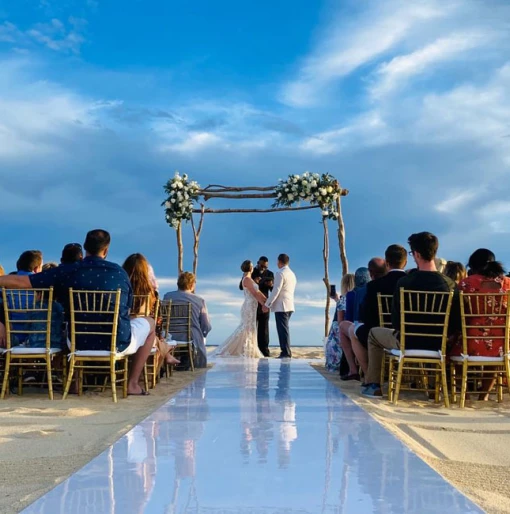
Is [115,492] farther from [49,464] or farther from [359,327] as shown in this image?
[359,327]

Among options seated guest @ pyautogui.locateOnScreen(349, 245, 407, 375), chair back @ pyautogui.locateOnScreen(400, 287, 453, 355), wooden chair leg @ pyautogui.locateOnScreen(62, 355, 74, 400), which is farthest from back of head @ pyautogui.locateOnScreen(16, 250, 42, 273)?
chair back @ pyautogui.locateOnScreen(400, 287, 453, 355)

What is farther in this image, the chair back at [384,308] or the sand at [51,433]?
the chair back at [384,308]

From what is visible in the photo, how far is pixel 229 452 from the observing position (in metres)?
3.60

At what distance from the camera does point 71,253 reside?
22.5 ft

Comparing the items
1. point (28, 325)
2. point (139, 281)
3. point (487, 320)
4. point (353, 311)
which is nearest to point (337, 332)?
point (353, 311)

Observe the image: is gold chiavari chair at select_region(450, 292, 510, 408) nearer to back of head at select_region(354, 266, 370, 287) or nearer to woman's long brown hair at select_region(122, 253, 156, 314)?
back of head at select_region(354, 266, 370, 287)

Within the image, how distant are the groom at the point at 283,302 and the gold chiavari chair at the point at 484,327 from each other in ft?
22.0

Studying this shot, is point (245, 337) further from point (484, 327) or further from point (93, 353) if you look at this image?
point (484, 327)

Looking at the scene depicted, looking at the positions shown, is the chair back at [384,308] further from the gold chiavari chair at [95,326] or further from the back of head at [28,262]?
the back of head at [28,262]

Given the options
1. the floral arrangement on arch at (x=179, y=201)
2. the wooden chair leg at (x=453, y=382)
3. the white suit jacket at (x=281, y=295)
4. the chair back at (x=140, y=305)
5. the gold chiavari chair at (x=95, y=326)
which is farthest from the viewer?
the floral arrangement on arch at (x=179, y=201)

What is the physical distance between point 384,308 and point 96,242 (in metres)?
2.82

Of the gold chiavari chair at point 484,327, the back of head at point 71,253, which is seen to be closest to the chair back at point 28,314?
the back of head at point 71,253

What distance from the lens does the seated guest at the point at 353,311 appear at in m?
7.69

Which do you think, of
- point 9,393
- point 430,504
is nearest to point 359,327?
point 9,393
